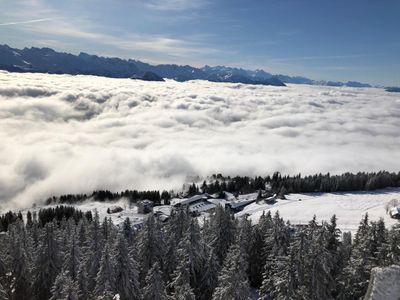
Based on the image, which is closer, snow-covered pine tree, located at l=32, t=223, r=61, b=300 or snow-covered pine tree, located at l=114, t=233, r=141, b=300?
snow-covered pine tree, located at l=114, t=233, r=141, b=300

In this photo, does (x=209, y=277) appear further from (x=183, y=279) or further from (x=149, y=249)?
(x=149, y=249)

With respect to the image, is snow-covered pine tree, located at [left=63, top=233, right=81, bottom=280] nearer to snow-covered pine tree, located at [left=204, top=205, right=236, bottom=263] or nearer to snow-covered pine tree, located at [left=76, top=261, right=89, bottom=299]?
snow-covered pine tree, located at [left=76, top=261, right=89, bottom=299]

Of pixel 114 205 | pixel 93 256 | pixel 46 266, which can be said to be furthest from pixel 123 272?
pixel 114 205

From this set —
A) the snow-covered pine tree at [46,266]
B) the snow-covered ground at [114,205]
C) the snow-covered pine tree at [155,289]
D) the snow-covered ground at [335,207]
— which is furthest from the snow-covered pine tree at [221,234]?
the snow-covered ground at [114,205]

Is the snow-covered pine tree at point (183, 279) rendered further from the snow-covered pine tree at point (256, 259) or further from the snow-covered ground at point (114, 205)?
the snow-covered ground at point (114, 205)

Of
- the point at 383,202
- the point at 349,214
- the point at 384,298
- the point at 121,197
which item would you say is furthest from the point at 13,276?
the point at 383,202

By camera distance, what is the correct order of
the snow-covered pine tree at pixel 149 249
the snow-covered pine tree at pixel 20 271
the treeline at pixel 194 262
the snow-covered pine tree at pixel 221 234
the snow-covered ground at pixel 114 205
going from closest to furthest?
the treeline at pixel 194 262 < the snow-covered pine tree at pixel 149 249 < the snow-covered pine tree at pixel 20 271 < the snow-covered pine tree at pixel 221 234 < the snow-covered ground at pixel 114 205

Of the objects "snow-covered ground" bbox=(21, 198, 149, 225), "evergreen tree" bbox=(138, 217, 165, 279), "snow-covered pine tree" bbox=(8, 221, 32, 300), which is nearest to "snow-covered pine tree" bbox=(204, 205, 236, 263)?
"evergreen tree" bbox=(138, 217, 165, 279)
